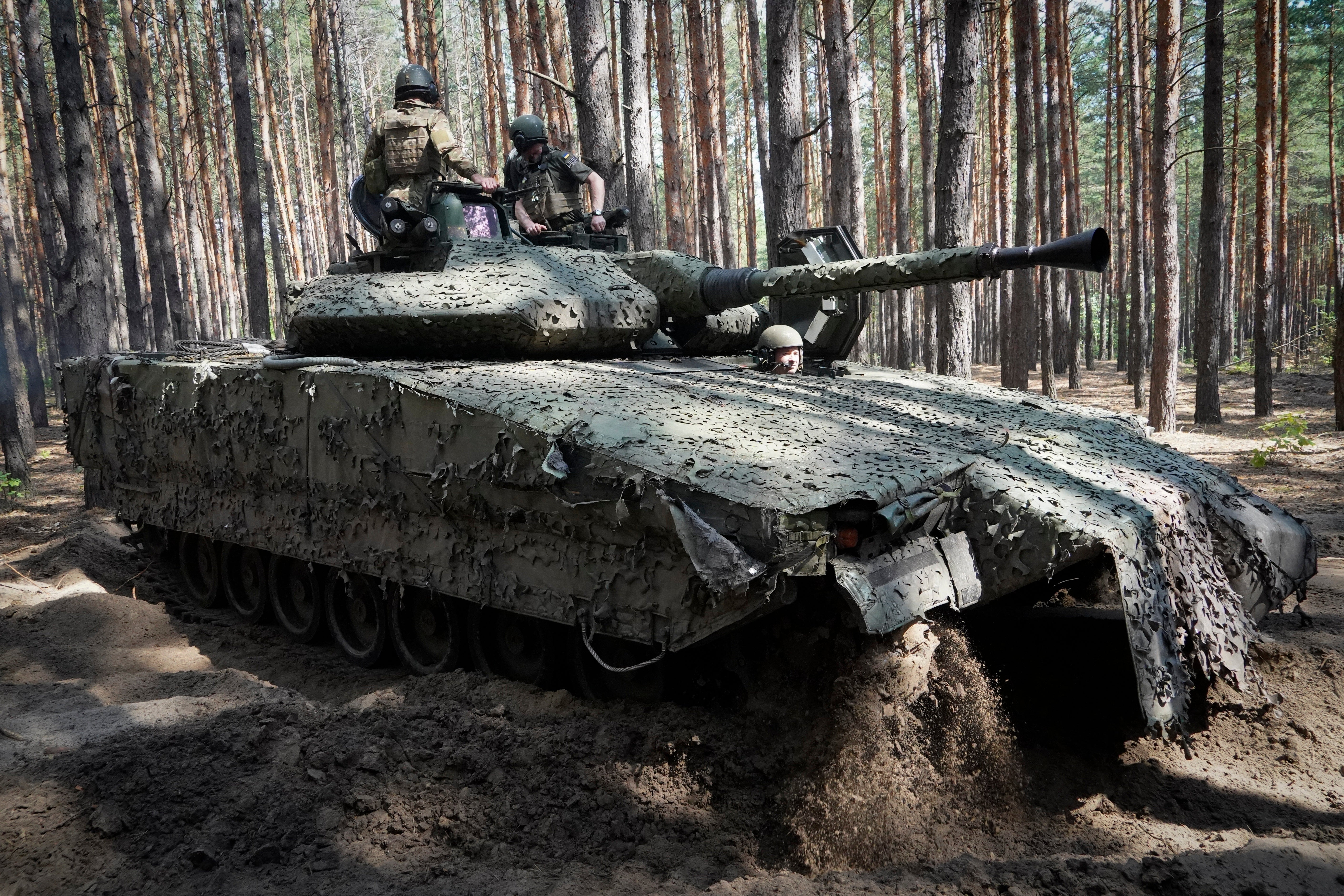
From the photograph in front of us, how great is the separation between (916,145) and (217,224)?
29460mm

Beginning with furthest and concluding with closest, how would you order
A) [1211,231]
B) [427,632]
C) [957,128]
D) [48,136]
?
[1211,231] < [48,136] < [957,128] < [427,632]

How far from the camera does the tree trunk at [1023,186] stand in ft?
46.5

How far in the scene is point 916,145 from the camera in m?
38.0

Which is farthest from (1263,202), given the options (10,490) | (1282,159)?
(10,490)

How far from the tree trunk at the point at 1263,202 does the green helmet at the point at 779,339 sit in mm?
12445

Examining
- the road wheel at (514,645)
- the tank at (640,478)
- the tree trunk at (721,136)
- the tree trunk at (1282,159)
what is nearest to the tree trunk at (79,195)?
the tank at (640,478)

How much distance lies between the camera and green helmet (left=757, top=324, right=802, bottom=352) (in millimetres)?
6285

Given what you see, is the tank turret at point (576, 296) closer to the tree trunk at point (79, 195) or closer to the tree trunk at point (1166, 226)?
the tree trunk at point (79, 195)

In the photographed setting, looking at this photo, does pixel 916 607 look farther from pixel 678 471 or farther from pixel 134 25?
pixel 134 25

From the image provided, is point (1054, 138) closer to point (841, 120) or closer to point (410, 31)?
point (841, 120)

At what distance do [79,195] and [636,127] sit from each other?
7136 millimetres

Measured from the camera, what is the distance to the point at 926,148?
23.3m

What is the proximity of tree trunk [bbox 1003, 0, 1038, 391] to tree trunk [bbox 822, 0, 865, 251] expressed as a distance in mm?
2415

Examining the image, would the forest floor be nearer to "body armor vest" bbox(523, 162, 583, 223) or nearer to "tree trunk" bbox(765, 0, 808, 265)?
"body armor vest" bbox(523, 162, 583, 223)
